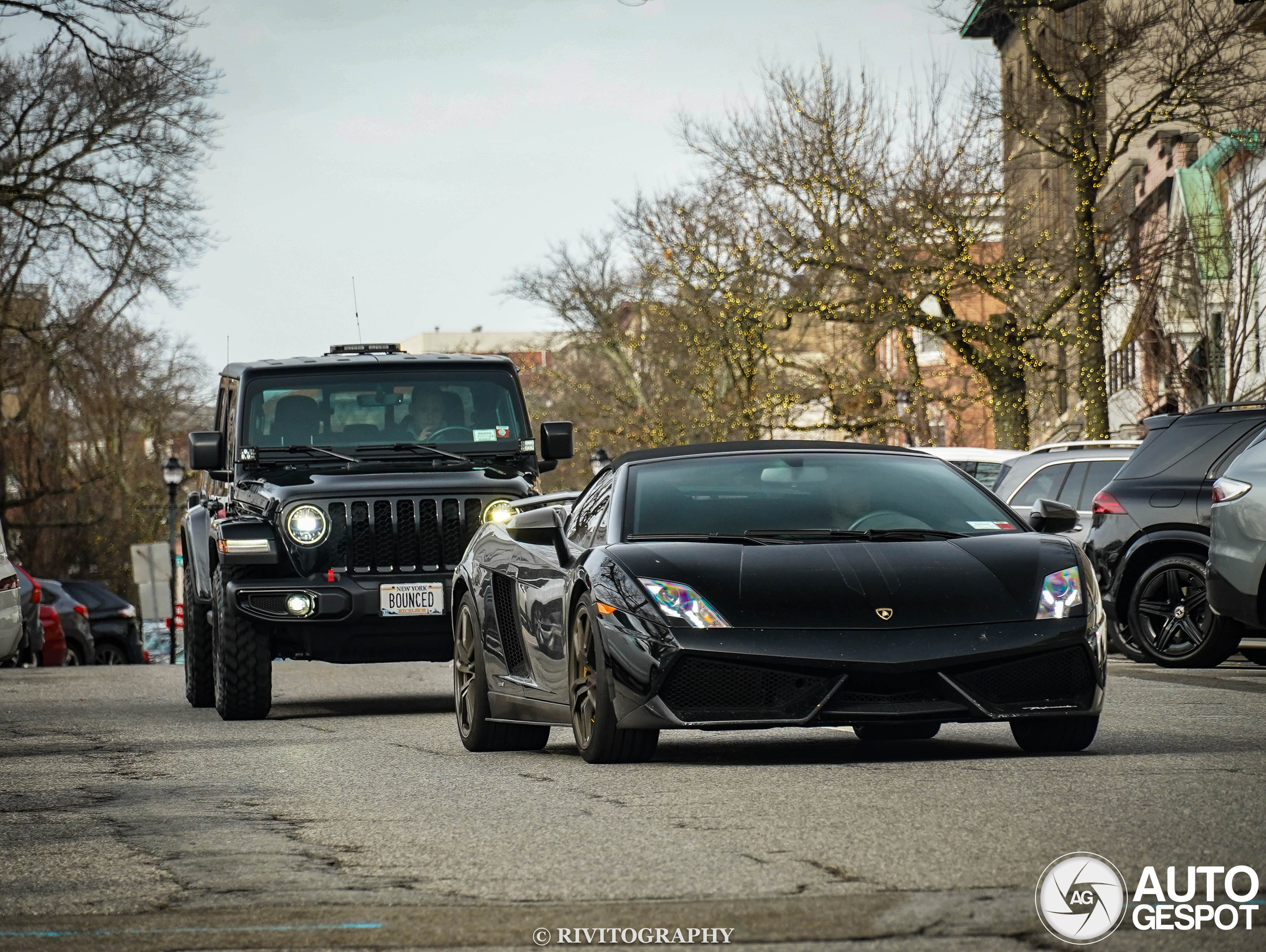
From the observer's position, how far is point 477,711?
422 inches

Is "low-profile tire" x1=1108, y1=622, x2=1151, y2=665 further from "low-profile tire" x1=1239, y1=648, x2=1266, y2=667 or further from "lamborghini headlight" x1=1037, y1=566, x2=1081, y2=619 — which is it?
"lamborghini headlight" x1=1037, y1=566, x2=1081, y2=619

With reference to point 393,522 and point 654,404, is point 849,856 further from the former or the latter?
point 654,404

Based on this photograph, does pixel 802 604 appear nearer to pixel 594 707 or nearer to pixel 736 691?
pixel 736 691

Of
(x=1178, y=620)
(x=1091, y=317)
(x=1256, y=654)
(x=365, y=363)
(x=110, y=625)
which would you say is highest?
(x=1091, y=317)

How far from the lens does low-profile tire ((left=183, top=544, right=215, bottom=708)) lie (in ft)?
50.7

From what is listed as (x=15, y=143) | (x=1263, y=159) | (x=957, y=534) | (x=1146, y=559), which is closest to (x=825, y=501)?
(x=957, y=534)

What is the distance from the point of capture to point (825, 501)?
9594 millimetres

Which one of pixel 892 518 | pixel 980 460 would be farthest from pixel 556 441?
pixel 980 460

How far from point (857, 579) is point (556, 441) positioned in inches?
272

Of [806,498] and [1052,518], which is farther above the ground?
[806,498]

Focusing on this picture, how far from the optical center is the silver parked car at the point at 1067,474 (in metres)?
20.0

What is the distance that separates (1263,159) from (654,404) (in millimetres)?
27268

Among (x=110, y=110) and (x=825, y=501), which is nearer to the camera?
(x=825, y=501)

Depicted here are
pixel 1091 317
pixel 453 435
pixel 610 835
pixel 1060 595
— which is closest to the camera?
pixel 610 835
